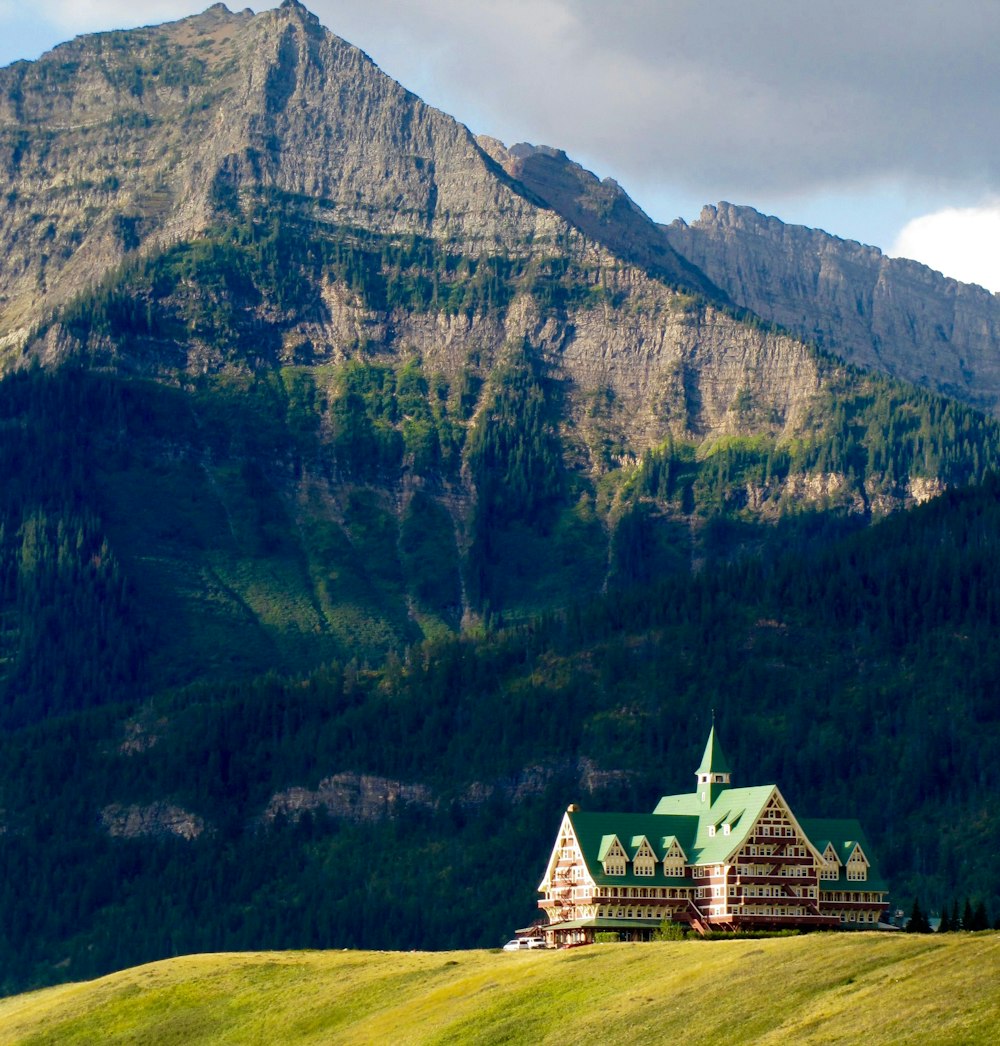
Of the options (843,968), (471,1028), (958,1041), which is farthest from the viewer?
(471,1028)

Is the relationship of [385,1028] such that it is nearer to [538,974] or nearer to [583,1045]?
[538,974]

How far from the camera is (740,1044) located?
160 metres

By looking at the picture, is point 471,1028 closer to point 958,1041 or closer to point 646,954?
point 646,954

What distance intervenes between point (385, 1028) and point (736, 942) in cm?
2790

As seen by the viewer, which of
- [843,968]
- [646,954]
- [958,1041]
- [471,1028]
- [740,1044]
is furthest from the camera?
[646,954]

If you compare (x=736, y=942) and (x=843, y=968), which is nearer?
(x=843, y=968)

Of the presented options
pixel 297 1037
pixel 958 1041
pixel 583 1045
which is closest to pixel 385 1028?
pixel 297 1037

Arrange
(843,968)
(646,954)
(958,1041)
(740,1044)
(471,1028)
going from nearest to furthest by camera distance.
A: (958,1041) < (740,1044) < (843,968) < (471,1028) < (646,954)

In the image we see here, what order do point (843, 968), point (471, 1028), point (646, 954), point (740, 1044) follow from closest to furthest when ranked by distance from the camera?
point (740, 1044) < point (843, 968) < point (471, 1028) < point (646, 954)

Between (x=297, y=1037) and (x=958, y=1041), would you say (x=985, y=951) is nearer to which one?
(x=958, y=1041)

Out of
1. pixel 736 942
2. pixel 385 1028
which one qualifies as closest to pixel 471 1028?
pixel 385 1028

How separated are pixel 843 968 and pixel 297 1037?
161 feet

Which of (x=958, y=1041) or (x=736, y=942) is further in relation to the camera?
(x=736, y=942)

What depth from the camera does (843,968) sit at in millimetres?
170375
